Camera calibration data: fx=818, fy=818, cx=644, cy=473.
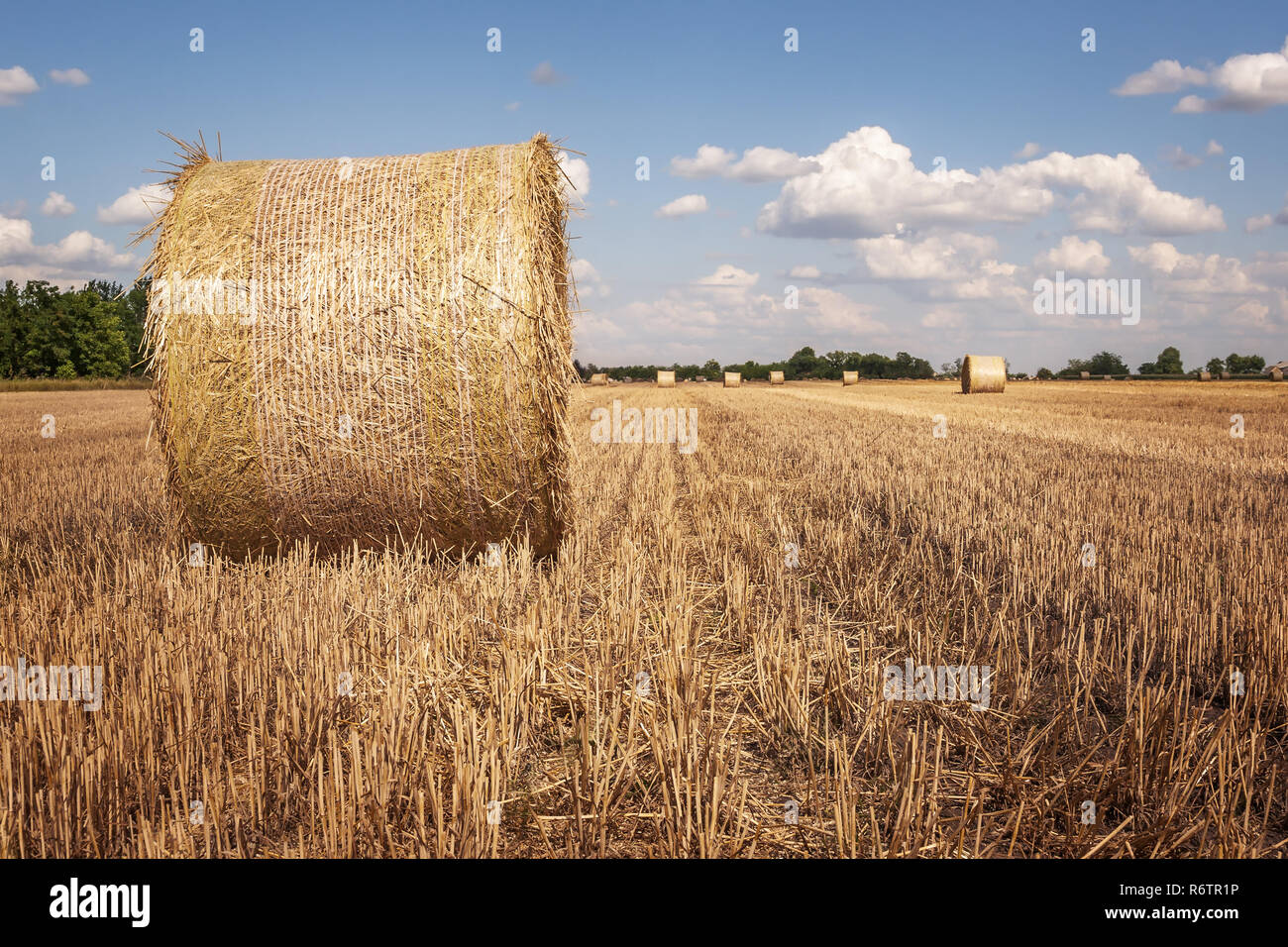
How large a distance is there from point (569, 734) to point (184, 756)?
125cm

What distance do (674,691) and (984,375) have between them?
3153cm

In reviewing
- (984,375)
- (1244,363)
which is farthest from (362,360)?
(1244,363)

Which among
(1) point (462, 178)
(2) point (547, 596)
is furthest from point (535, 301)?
(2) point (547, 596)

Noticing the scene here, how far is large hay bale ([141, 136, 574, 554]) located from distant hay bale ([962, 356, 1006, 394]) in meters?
29.3

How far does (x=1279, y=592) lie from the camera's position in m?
4.02

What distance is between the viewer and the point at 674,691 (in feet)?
9.93

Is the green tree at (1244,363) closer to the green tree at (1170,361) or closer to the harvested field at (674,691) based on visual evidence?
the green tree at (1170,361)

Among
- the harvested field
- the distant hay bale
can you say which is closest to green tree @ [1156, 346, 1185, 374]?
the distant hay bale

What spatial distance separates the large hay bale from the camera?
4.81 metres

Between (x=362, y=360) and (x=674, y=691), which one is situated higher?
(x=362, y=360)

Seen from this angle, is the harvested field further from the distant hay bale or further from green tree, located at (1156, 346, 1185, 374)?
green tree, located at (1156, 346, 1185, 374)

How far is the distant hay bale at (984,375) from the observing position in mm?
31203

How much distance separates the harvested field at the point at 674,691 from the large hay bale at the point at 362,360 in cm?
35

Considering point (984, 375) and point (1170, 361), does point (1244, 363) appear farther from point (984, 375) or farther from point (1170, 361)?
point (984, 375)
